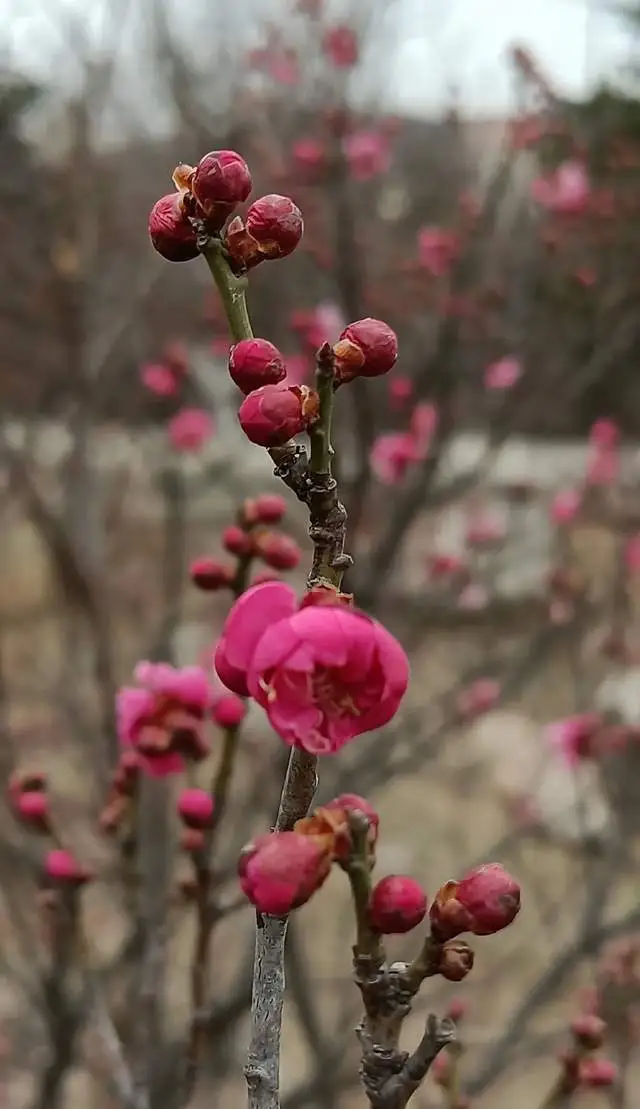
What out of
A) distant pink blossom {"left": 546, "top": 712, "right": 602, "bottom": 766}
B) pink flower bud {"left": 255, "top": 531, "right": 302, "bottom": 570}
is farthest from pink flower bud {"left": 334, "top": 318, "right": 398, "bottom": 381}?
distant pink blossom {"left": 546, "top": 712, "right": 602, "bottom": 766}

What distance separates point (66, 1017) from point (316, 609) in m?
1.16

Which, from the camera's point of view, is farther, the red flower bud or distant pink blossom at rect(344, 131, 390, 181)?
distant pink blossom at rect(344, 131, 390, 181)

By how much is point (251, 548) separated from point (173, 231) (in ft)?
1.31

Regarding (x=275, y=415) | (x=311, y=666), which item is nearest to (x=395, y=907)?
(x=311, y=666)

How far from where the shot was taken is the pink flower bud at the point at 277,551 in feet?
2.94

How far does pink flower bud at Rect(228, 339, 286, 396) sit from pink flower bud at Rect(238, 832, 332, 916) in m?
0.21

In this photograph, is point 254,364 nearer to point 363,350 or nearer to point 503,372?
point 363,350

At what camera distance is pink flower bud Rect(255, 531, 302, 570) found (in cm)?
90

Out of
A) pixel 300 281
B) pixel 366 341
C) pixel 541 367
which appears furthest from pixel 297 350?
pixel 366 341

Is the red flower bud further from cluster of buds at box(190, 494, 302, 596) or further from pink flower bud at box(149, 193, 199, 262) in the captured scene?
pink flower bud at box(149, 193, 199, 262)

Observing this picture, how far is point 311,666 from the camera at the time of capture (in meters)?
0.46

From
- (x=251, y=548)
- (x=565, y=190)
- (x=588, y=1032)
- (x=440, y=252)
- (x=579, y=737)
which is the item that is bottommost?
(x=579, y=737)

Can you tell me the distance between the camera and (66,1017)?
55.1 inches

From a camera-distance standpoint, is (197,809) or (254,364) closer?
(254,364)
